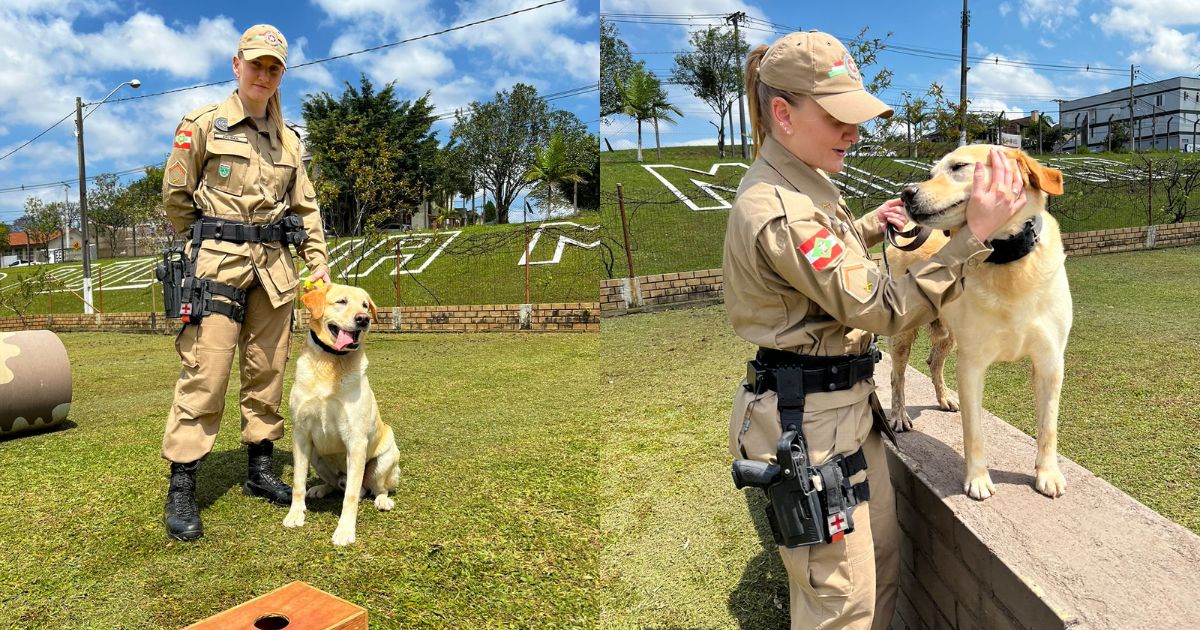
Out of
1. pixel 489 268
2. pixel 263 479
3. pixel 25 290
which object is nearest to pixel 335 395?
pixel 263 479

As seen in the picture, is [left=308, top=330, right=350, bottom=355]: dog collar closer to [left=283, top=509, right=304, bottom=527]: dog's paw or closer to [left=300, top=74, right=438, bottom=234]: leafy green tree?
[left=283, top=509, right=304, bottom=527]: dog's paw

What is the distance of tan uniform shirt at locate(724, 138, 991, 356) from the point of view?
5.25 ft

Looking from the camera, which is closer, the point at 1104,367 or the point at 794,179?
the point at 794,179

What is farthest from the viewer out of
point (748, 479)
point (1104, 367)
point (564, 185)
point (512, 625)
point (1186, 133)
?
point (1186, 133)

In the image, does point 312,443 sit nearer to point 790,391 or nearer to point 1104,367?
point 790,391

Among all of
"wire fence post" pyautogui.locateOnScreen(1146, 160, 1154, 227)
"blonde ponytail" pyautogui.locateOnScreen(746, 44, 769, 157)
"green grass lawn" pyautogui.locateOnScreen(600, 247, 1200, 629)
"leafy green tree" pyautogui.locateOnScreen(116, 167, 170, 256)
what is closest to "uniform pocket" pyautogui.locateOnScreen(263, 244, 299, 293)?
"green grass lawn" pyautogui.locateOnScreen(600, 247, 1200, 629)

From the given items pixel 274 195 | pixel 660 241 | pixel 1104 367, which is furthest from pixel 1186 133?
pixel 274 195

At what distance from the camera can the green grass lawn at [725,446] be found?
3.10 meters

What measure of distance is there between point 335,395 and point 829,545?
2.51 meters

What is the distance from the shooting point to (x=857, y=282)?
5.23ft

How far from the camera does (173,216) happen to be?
371 cm

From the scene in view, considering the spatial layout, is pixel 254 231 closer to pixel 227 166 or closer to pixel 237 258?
pixel 237 258

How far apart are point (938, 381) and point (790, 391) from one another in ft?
6.11

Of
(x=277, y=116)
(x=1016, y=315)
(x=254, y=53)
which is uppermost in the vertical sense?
(x=254, y=53)
